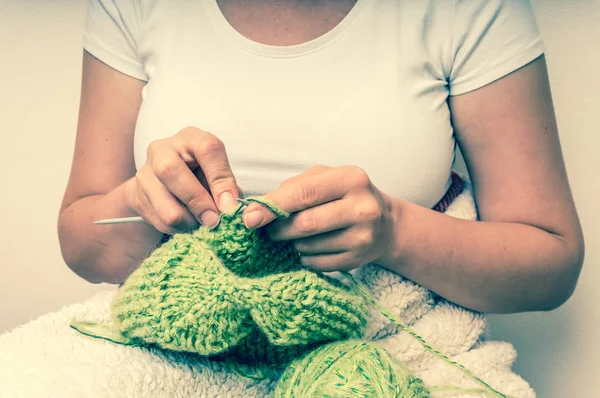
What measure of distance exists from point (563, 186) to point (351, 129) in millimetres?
252

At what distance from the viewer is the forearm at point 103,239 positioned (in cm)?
62

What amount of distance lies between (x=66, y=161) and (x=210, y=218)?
570mm

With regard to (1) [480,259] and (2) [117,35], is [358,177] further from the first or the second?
(2) [117,35]

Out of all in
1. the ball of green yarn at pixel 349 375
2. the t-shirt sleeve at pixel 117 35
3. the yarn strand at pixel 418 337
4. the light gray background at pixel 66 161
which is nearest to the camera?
the ball of green yarn at pixel 349 375

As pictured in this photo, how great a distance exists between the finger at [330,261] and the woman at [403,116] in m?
0.06

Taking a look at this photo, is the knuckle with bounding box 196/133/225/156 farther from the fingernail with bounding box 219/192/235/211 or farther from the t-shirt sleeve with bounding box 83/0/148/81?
the t-shirt sleeve with bounding box 83/0/148/81

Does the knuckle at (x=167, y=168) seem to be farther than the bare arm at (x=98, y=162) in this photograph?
No

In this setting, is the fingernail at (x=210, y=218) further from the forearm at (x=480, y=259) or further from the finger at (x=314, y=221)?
the forearm at (x=480, y=259)

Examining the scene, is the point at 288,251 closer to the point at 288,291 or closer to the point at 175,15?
the point at 288,291

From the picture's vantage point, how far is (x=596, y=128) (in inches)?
32.0

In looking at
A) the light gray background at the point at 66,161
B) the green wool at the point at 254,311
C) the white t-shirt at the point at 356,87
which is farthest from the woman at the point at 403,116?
the light gray background at the point at 66,161

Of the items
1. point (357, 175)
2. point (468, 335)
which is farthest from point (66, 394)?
point (468, 335)

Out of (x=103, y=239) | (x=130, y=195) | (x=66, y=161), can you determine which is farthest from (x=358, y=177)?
(x=66, y=161)

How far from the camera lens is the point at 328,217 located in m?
0.48
